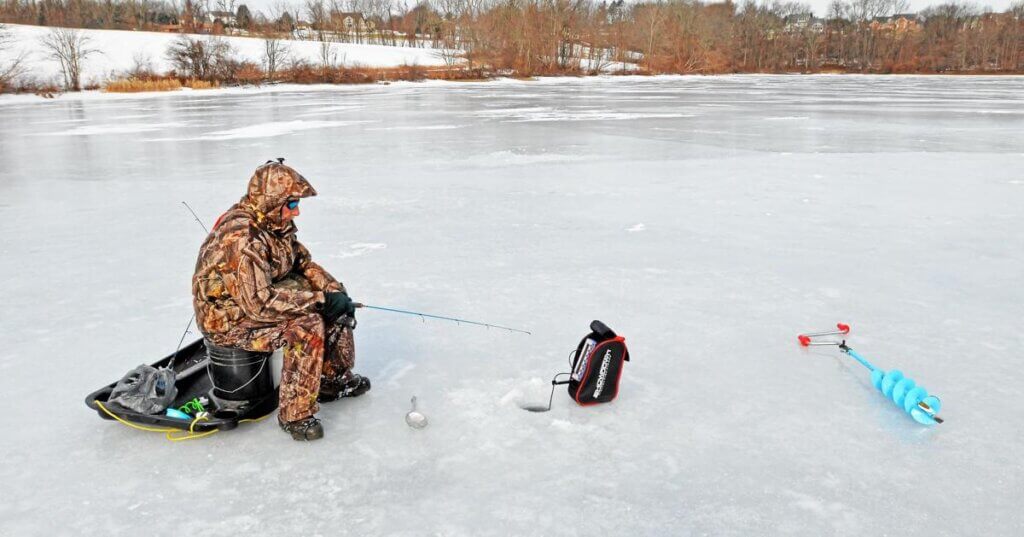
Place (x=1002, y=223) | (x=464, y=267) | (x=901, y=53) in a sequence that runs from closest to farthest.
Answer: (x=464, y=267), (x=1002, y=223), (x=901, y=53)

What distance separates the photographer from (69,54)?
1623 inches

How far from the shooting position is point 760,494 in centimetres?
269

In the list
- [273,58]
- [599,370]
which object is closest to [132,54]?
[273,58]

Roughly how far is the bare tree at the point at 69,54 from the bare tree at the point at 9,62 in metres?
1.76

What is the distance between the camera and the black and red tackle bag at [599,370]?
3342 mm

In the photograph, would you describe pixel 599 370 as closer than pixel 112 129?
Yes

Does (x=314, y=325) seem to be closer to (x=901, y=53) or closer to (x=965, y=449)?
(x=965, y=449)

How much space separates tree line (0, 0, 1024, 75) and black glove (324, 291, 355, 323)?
51372mm

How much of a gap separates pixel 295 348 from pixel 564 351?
1.61 meters

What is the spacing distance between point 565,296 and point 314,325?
90.5 inches

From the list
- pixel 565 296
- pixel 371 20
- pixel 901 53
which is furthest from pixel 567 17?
pixel 565 296

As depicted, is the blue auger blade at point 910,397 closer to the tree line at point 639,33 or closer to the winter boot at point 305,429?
the winter boot at point 305,429

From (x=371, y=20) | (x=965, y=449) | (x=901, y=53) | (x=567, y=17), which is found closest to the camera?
(x=965, y=449)

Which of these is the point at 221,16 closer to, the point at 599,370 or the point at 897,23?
the point at 897,23
